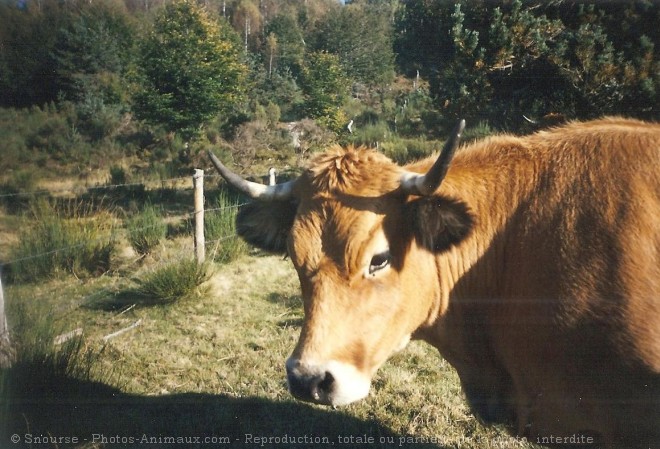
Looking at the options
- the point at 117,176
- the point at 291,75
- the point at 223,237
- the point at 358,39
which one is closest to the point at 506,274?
the point at 223,237

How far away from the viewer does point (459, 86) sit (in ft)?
27.9

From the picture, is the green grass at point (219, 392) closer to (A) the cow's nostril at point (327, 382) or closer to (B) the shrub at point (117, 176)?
(A) the cow's nostril at point (327, 382)

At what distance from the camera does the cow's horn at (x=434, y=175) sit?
220 cm

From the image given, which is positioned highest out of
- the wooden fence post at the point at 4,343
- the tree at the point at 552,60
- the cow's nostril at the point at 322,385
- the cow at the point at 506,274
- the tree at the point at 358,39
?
the tree at the point at 358,39

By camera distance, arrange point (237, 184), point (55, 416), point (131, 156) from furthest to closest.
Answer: point (131, 156)
point (55, 416)
point (237, 184)

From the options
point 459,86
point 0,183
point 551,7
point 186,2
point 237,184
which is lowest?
point 0,183

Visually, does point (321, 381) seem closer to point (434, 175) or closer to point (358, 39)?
point (434, 175)

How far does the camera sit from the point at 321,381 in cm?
224

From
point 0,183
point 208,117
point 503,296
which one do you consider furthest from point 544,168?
point 208,117

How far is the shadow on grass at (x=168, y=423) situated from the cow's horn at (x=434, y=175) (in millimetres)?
2286

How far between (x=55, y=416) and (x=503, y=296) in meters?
3.67

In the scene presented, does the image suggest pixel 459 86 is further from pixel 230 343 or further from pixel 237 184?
pixel 237 184

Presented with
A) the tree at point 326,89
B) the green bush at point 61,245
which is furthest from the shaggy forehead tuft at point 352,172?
the tree at point 326,89

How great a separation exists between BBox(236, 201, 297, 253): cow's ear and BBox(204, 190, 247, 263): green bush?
473 centimetres
